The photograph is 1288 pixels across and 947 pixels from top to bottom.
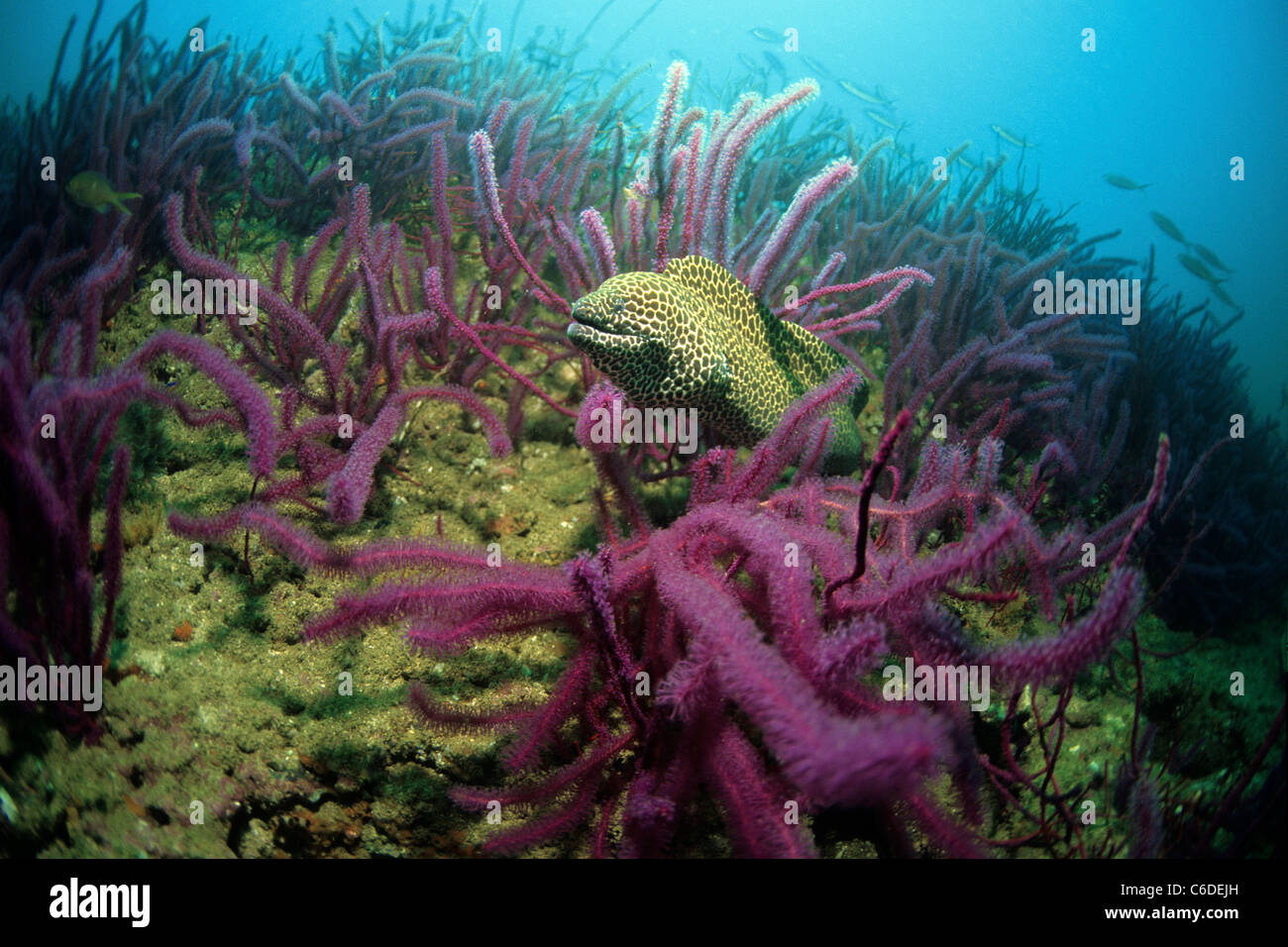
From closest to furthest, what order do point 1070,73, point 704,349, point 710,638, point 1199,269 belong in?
point 710,638 < point 704,349 < point 1199,269 < point 1070,73

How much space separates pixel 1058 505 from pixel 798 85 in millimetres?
3172

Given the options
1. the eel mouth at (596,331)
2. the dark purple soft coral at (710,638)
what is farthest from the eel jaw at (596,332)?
the dark purple soft coral at (710,638)

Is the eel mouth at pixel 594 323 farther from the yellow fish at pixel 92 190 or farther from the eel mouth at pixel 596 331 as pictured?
the yellow fish at pixel 92 190

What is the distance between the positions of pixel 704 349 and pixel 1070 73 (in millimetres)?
A: 104970

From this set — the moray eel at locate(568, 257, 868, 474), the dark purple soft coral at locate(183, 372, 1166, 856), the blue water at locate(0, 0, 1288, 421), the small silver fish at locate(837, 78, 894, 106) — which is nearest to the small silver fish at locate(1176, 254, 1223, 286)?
the small silver fish at locate(837, 78, 894, 106)

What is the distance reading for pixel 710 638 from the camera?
149 centimetres

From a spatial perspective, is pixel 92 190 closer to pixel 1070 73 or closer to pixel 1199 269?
pixel 1199 269

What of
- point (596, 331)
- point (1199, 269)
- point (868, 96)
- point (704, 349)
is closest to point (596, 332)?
point (596, 331)

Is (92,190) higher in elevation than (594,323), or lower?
higher

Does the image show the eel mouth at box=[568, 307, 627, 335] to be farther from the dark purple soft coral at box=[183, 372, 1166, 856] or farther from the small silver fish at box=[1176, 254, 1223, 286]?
the small silver fish at box=[1176, 254, 1223, 286]

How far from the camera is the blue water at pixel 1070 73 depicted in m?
55.2

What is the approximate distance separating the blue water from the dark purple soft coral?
53.2 m

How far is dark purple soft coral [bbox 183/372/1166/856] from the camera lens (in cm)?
153

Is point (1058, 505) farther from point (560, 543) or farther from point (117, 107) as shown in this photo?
point (117, 107)
